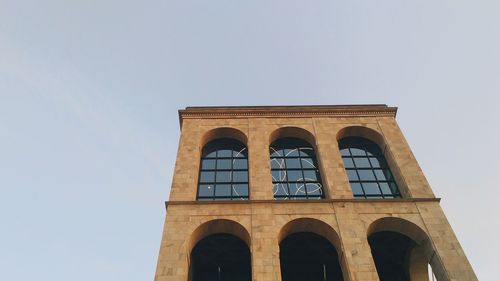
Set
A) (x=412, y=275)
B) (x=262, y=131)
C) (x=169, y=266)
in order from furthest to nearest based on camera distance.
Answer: (x=262, y=131) → (x=412, y=275) → (x=169, y=266)

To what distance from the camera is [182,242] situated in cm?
1931

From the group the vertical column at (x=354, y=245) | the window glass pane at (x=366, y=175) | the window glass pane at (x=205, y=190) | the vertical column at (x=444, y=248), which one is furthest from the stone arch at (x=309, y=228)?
the window glass pane at (x=366, y=175)

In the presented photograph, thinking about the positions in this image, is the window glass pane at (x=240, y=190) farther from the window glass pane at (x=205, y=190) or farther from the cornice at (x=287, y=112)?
the cornice at (x=287, y=112)

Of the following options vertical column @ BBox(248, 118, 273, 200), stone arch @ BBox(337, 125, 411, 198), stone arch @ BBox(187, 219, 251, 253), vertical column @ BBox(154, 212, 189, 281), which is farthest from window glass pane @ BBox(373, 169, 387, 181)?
vertical column @ BBox(154, 212, 189, 281)

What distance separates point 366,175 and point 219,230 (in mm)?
8677

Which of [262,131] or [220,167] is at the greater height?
[262,131]

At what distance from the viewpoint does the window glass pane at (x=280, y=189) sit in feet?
75.7

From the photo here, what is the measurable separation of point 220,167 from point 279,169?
10.6ft

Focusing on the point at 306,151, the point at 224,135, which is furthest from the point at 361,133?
the point at 224,135

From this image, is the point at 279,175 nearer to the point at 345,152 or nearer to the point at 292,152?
the point at 292,152

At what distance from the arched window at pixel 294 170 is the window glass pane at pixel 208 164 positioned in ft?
10.8

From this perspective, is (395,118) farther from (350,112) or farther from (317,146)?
(317,146)

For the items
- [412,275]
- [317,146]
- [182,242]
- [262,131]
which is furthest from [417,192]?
[182,242]

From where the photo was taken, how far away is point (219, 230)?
2078 centimetres
